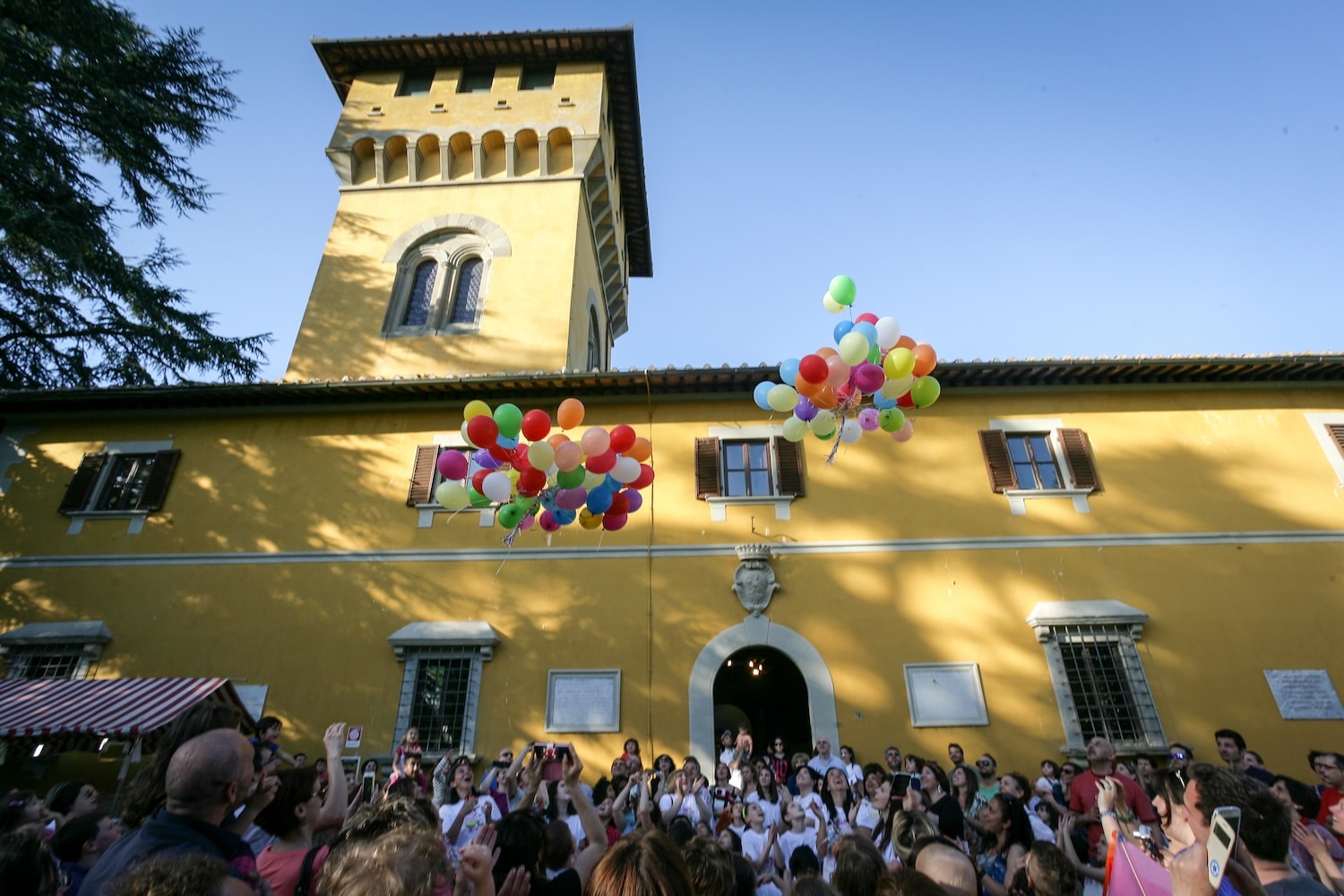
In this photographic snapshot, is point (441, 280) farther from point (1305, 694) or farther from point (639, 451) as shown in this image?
point (1305, 694)

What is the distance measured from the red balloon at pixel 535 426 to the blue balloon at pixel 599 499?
0.89 meters

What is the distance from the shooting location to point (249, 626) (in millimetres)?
11359

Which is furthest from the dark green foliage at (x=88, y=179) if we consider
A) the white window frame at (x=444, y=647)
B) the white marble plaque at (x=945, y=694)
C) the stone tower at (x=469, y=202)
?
the white marble plaque at (x=945, y=694)

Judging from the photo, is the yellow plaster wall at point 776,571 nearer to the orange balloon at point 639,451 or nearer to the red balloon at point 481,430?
the orange balloon at point 639,451

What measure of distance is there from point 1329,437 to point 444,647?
14.9 metres

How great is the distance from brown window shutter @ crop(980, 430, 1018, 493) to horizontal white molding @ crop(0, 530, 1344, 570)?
925mm

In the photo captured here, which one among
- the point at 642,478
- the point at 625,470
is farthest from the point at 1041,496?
the point at 625,470

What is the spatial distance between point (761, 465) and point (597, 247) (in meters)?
11.1

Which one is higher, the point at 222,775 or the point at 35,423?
the point at 35,423

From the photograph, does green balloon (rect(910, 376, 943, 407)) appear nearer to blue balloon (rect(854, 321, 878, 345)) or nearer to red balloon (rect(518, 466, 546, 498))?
blue balloon (rect(854, 321, 878, 345))

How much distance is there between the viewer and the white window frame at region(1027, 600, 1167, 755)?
10188 millimetres

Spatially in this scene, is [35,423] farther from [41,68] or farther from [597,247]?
[597,247]

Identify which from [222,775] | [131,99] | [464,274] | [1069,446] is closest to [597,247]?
[464,274]

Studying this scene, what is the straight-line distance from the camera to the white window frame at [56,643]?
11188 mm
